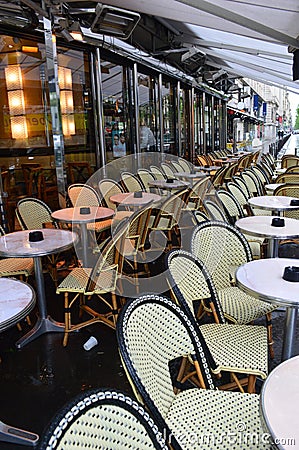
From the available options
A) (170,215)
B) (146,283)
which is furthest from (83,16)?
(146,283)

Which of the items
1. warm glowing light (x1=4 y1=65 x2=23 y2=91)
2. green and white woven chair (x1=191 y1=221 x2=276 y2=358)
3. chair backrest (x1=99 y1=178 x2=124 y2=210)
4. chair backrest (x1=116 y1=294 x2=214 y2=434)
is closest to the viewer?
chair backrest (x1=116 y1=294 x2=214 y2=434)

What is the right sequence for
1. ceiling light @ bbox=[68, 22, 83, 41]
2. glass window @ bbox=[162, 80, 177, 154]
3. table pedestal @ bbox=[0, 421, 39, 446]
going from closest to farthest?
table pedestal @ bbox=[0, 421, 39, 446] → ceiling light @ bbox=[68, 22, 83, 41] → glass window @ bbox=[162, 80, 177, 154]

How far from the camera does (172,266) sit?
211 cm

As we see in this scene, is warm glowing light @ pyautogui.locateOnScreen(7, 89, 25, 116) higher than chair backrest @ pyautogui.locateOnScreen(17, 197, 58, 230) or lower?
higher

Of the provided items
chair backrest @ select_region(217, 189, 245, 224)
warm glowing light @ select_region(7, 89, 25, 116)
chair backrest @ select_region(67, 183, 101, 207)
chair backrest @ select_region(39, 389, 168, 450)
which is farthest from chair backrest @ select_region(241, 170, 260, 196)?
chair backrest @ select_region(39, 389, 168, 450)

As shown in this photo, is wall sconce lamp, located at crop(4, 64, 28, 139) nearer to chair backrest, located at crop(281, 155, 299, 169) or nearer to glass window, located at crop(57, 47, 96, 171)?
glass window, located at crop(57, 47, 96, 171)

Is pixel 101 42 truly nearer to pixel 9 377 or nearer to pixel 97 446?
pixel 9 377

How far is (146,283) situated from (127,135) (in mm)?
4593

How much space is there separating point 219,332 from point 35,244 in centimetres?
157

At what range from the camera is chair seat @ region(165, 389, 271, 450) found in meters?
1.45

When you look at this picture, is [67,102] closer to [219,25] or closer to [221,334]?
[219,25]

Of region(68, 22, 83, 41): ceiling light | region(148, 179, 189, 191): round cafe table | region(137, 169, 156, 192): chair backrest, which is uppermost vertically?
region(68, 22, 83, 41): ceiling light

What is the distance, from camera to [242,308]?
2.53 meters

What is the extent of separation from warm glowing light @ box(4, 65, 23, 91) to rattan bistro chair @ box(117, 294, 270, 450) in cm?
574
